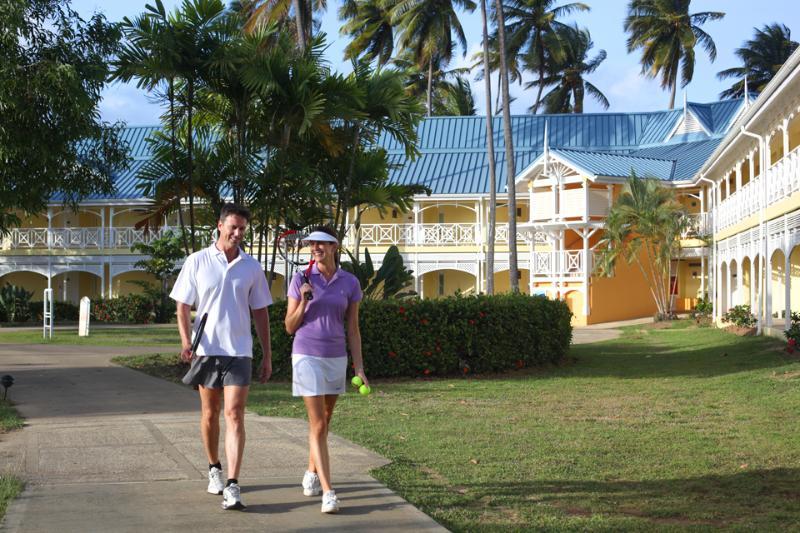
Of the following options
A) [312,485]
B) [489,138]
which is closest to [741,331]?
[489,138]

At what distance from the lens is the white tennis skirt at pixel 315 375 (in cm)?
566

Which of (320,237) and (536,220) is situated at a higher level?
(536,220)

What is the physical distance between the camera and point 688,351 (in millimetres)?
19609

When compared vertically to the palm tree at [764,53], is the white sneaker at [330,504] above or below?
below

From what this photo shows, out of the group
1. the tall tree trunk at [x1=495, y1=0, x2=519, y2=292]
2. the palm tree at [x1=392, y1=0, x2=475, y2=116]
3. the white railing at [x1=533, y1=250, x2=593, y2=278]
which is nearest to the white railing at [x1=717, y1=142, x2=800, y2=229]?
the tall tree trunk at [x1=495, y1=0, x2=519, y2=292]

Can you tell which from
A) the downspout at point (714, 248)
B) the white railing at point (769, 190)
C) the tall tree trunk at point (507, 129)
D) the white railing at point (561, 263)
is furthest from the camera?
the white railing at point (561, 263)

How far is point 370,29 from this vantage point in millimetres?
44469

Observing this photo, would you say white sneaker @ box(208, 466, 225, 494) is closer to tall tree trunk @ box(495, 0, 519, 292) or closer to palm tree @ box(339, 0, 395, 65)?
tall tree trunk @ box(495, 0, 519, 292)

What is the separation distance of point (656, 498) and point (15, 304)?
104 ft

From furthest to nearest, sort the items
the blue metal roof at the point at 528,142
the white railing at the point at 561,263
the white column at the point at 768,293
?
the blue metal roof at the point at 528,142 < the white railing at the point at 561,263 < the white column at the point at 768,293

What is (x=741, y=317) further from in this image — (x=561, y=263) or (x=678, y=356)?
(x=561, y=263)

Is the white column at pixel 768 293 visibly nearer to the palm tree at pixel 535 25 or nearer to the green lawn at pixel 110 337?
the green lawn at pixel 110 337

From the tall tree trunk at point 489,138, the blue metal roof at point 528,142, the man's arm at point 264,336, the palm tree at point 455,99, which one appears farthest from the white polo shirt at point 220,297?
the palm tree at point 455,99

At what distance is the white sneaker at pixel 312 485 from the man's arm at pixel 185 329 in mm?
1015
